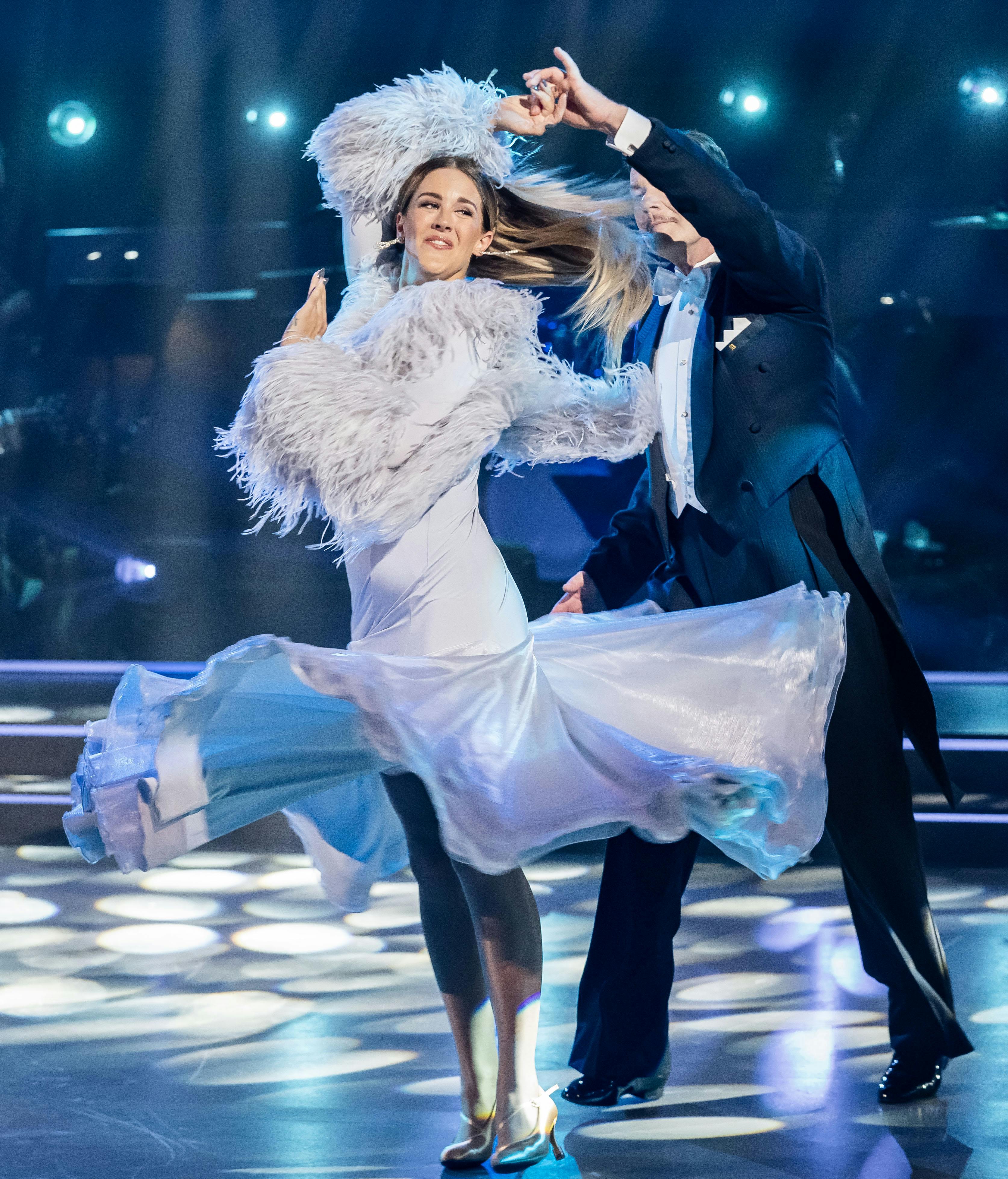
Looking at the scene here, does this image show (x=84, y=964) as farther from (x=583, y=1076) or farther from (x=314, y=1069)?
(x=583, y=1076)

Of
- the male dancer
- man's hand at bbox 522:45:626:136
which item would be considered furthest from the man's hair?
man's hand at bbox 522:45:626:136

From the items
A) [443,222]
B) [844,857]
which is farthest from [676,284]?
[844,857]

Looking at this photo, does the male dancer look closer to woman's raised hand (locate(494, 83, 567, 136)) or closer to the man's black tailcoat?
the man's black tailcoat

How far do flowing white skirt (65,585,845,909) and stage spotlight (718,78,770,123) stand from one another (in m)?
2.98

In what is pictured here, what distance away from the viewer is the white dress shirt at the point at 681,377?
186 centimetres

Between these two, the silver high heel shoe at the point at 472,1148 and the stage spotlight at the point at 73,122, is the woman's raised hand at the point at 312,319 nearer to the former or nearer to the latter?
the silver high heel shoe at the point at 472,1148

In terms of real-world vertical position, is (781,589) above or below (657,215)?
below

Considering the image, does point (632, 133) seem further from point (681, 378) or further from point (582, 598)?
point (582, 598)

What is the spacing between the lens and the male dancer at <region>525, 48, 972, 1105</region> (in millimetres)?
1796

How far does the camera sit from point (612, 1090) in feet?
6.04

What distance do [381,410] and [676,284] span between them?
0.63 metres

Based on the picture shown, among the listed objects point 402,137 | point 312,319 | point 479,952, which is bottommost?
point 479,952

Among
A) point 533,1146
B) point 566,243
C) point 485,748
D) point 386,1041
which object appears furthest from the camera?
point 386,1041

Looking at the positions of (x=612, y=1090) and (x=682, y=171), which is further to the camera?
(x=612, y=1090)
